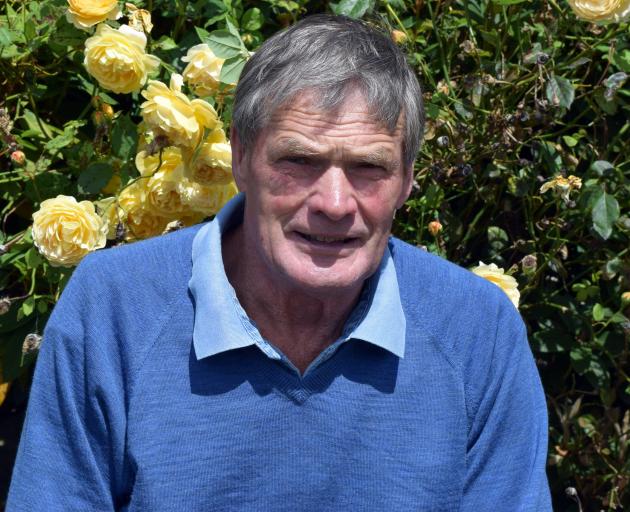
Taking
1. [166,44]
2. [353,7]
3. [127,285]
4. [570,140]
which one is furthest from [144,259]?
[570,140]

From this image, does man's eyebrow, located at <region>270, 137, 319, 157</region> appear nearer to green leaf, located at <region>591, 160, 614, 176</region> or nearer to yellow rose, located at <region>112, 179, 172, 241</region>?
yellow rose, located at <region>112, 179, 172, 241</region>

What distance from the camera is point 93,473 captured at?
2.07 metres

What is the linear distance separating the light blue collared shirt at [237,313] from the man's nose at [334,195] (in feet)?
0.83

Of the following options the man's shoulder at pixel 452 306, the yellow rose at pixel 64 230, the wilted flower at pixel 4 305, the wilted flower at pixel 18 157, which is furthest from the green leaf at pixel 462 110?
the wilted flower at pixel 4 305

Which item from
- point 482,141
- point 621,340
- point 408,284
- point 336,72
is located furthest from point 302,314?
point 621,340

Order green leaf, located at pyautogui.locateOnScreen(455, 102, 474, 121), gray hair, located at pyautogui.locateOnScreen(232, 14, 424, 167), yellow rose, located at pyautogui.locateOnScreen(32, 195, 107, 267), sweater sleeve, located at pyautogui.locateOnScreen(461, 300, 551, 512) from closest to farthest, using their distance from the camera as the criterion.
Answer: gray hair, located at pyautogui.locateOnScreen(232, 14, 424, 167) < sweater sleeve, located at pyautogui.locateOnScreen(461, 300, 551, 512) < yellow rose, located at pyautogui.locateOnScreen(32, 195, 107, 267) < green leaf, located at pyautogui.locateOnScreen(455, 102, 474, 121)

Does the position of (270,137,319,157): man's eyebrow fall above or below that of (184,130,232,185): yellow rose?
above

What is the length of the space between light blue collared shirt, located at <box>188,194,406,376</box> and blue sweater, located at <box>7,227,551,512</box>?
3cm

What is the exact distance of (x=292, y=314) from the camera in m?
2.20

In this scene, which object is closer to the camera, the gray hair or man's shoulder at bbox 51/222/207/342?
the gray hair

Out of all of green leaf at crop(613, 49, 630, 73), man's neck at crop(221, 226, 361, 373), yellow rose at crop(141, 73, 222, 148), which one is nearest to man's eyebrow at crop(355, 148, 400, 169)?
man's neck at crop(221, 226, 361, 373)

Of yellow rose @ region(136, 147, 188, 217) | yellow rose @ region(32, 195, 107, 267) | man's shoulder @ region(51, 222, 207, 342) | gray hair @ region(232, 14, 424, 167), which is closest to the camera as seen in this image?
gray hair @ region(232, 14, 424, 167)

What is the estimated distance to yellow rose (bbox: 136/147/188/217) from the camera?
252 centimetres

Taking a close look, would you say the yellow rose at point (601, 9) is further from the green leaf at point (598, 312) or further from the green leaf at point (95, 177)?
the green leaf at point (95, 177)
